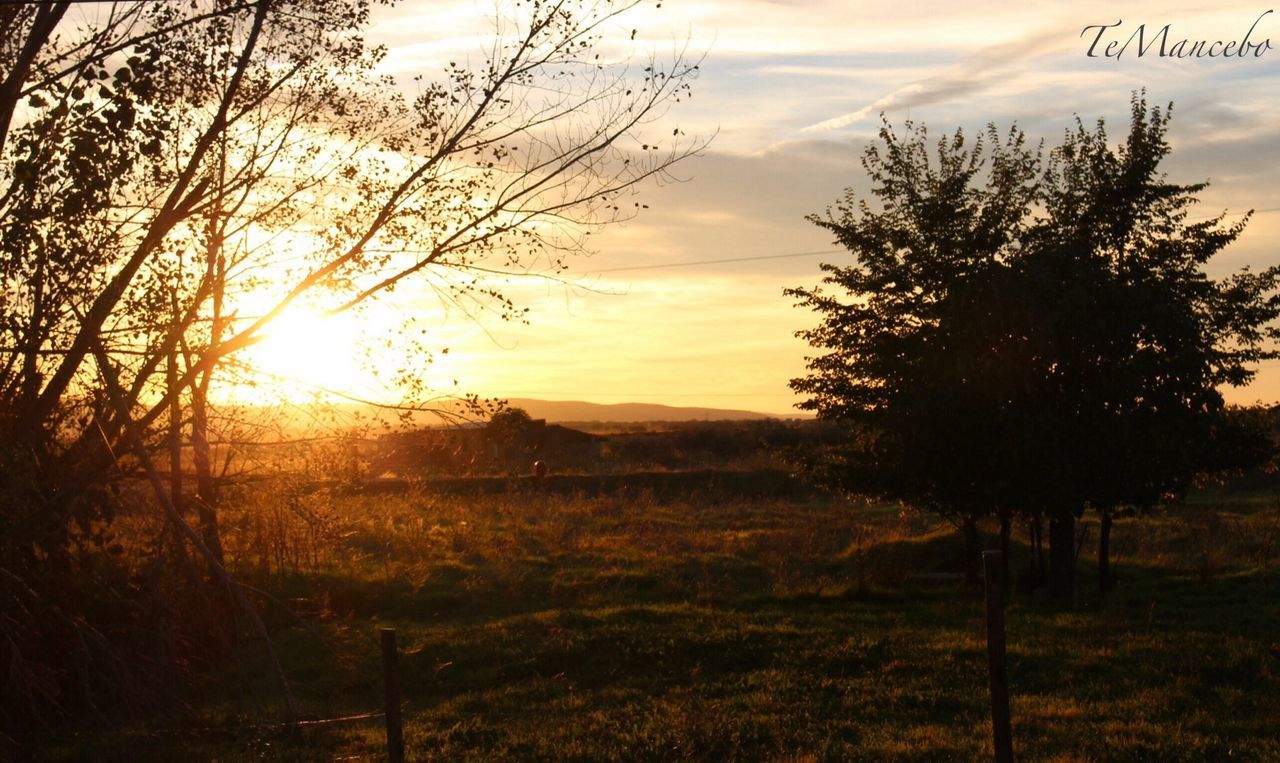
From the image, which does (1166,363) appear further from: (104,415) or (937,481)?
(104,415)

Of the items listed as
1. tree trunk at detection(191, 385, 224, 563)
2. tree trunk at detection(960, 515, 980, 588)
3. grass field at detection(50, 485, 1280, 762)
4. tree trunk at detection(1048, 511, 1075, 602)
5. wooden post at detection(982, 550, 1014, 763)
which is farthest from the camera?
tree trunk at detection(960, 515, 980, 588)

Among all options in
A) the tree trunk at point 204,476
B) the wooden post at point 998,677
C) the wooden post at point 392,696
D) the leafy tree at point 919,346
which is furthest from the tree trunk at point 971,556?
the wooden post at point 392,696

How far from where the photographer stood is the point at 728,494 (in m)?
38.4

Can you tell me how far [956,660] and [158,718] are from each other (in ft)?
27.6

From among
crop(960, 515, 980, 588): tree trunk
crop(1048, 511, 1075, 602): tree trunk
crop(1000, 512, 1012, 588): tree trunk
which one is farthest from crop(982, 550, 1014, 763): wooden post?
crop(960, 515, 980, 588): tree trunk

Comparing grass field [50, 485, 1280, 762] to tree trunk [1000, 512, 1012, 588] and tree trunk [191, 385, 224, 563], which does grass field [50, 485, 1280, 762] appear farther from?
tree trunk [1000, 512, 1012, 588]

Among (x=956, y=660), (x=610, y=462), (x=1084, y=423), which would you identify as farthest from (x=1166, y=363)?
(x=610, y=462)

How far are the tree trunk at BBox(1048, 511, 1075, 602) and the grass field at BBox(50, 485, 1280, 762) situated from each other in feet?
1.48

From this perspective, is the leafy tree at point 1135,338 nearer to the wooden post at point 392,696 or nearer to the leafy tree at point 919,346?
the leafy tree at point 919,346

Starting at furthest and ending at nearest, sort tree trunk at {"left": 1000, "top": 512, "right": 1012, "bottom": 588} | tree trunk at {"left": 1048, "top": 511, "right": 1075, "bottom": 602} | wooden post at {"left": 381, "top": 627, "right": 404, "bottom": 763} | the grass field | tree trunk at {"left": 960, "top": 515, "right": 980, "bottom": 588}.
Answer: tree trunk at {"left": 960, "top": 515, "right": 980, "bottom": 588}
tree trunk at {"left": 1000, "top": 512, "right": 1012, "bottom": 588}
tree trunk at {"left": 1048, "top": 511, "right": 1075, "bottom": 602}
the grass field
wooden post at {"left": 381, "top": 627, "right": 404, "bottom": 763}

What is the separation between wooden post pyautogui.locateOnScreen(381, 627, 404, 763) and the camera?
768cm

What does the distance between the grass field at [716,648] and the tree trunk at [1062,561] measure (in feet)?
1.48

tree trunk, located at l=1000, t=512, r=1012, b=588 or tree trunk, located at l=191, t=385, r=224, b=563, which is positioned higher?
tree trunk, located at l=191, t=385, r=224, b=563

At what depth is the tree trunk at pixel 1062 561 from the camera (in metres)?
17.8
